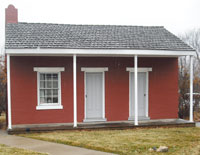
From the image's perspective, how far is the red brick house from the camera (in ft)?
38.3

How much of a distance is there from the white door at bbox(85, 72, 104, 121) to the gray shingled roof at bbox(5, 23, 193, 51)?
1.70m

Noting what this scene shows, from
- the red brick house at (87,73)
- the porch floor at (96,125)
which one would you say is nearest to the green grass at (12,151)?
the porch floor at (96,125)

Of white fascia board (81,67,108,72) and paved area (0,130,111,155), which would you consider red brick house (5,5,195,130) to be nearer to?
white fascia board (81,67,108,72)

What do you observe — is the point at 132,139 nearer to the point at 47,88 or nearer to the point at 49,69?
the point at 47,88

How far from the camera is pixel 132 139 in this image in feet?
31.0

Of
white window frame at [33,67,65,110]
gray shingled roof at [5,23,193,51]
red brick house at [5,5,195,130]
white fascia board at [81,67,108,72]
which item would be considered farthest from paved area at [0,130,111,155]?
white fascia board at [81,67,108,72]

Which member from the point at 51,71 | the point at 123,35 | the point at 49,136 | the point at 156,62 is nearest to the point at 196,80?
the point at 156,62

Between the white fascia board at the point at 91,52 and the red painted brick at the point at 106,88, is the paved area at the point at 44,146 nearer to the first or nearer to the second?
the red painted brick at the point at 106,88

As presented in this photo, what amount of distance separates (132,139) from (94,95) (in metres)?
3.93

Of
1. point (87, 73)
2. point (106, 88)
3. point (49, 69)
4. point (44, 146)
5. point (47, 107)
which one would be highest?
point (49, 69)

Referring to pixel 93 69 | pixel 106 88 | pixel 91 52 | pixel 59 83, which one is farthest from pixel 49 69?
pixel 106 88

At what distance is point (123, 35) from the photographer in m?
13.2

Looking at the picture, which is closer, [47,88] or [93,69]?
[47,88]

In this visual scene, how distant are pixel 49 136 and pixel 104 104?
3.56 meters
